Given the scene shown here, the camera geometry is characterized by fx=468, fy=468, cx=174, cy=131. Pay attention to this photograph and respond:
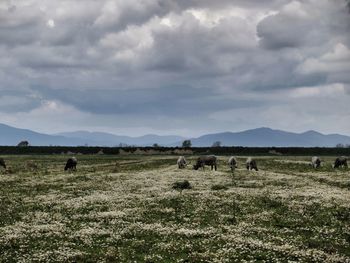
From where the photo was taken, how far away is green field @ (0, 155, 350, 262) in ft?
69.5

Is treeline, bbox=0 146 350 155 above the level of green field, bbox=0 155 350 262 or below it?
A: above

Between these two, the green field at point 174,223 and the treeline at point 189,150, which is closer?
the green field at point 174,223

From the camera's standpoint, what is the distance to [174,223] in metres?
28.1

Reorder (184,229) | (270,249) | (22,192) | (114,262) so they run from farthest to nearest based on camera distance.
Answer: (22,192), (184,229), (270,249), (114,262)

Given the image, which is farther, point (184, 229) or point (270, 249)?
point (184, 229)

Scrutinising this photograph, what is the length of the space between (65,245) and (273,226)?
12076 millimetres

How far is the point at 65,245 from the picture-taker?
74.5 ft

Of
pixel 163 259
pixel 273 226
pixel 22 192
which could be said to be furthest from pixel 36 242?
pixel 22 192

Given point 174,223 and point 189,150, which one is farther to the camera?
point 189,150

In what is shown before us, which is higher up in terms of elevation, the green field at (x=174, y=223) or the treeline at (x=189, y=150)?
the treeline at (x=189, y=150)

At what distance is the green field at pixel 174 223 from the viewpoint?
21.2 m

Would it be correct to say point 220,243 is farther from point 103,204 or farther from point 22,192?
point 22,192

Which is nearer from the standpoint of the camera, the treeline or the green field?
the green field

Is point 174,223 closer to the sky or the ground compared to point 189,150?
closer to the ground
